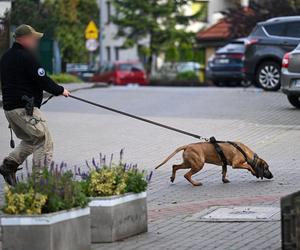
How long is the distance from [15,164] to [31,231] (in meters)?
3.79

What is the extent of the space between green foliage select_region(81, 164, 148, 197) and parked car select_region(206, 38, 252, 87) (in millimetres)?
25320

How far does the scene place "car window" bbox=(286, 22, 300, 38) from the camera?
2558 cm

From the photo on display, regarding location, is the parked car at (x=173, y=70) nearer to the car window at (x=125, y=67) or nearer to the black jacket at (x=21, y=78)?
the car window at (x=125, y=67)

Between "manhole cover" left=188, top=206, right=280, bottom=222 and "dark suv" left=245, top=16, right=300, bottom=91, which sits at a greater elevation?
"dark suv" left=245, top=16, right=300, bottom=91

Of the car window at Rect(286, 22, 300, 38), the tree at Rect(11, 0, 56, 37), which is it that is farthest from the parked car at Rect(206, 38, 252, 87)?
the car window at Rect(286, 22, 300, 38)

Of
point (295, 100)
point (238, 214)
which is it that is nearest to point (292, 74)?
point (295, 100)

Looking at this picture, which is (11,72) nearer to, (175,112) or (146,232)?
(146,232)

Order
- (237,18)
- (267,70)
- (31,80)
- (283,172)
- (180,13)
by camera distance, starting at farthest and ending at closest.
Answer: (180,13), (237,18), (267,70), (283,172), (31,80)

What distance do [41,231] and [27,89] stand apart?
11.7ft

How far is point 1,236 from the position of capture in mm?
7996

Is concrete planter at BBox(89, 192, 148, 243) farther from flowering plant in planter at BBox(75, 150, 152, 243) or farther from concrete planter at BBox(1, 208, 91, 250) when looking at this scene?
concrete planter at BBox(1, 208, 91, 250)

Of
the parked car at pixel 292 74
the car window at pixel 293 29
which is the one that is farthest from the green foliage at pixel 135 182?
the car window at pixel 293 29

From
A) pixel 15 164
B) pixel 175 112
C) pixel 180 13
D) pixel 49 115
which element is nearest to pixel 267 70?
pixel 175 112

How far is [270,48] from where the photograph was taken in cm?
2586
